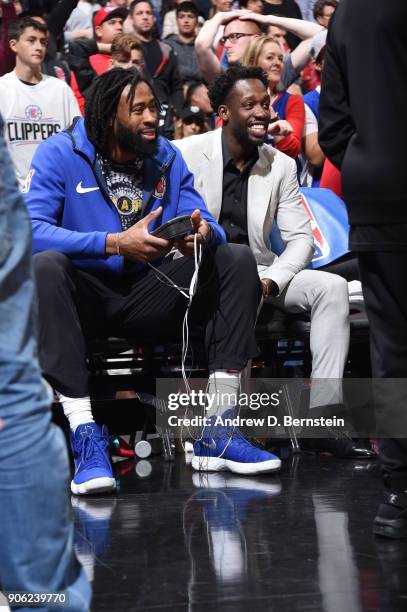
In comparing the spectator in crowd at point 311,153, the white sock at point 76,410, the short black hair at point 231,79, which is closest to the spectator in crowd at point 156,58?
the spectator in crowd at point 311,153

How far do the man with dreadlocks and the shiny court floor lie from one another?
1.09 feet

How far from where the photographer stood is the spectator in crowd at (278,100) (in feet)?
21.1

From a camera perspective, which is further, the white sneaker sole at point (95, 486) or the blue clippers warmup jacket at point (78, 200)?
the blue clippers warmup jacket at point (78, 200)

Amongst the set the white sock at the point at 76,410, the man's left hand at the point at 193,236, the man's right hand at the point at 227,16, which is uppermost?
the man's right hand at the point at 227,16

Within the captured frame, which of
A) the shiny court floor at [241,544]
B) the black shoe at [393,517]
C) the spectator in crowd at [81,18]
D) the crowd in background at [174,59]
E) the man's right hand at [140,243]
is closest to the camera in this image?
the shiny court floor at [241,544]

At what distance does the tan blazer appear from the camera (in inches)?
207

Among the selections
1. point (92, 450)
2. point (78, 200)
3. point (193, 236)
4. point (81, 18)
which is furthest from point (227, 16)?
point (92, 450)

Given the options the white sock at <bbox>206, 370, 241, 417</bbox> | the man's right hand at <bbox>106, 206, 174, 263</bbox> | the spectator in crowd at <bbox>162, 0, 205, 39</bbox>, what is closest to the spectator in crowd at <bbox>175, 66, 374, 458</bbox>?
the white sock at <bbox>206, 370, 241, 417</bbox>

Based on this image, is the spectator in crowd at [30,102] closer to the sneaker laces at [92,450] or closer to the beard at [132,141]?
the beard at [132,141]

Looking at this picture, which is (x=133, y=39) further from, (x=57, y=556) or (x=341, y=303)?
(x=57, y=556)

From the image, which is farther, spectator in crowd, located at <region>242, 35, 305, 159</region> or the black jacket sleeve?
spectator in crowd, located at <region>242, 35, 305, 159</region>

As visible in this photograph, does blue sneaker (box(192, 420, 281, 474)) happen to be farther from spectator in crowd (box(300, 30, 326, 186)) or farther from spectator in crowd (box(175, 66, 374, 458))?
spectator in crowd (box(300, 30, 326, 186))

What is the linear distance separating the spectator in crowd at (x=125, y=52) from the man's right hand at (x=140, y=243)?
3.15 m

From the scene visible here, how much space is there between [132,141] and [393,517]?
7.10 feet
